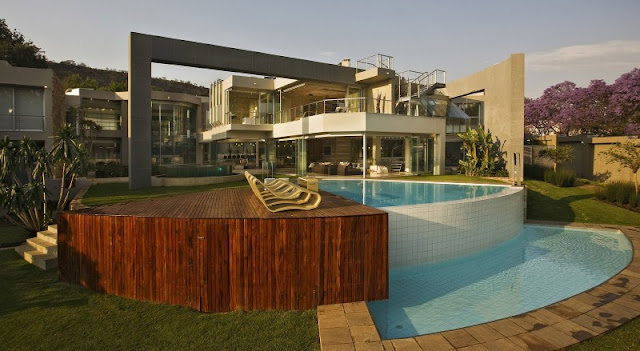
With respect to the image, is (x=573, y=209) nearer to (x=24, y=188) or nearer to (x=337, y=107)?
(x=337, y=107)

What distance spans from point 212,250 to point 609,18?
21.3 m

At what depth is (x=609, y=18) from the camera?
54.3 feet

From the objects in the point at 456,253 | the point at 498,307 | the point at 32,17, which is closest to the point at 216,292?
the point at 498,307

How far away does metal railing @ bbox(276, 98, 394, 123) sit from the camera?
20312 mm

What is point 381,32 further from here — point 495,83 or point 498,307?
point 498,307

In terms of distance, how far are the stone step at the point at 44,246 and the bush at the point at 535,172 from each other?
23.5m

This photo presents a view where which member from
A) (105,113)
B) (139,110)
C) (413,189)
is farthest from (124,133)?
(413,189)

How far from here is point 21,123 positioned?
1727cm

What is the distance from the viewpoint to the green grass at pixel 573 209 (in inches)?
513

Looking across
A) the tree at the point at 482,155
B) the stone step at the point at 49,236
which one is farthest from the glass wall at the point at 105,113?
the tree at the point at 482,155

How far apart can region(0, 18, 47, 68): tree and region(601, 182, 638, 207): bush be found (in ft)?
156

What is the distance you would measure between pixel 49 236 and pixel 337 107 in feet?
49.9

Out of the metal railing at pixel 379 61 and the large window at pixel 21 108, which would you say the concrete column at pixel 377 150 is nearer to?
the metal railing at pixel 379 61

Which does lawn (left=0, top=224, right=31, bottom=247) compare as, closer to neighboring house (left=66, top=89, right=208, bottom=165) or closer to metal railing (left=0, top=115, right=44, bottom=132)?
metal railing (left=0, top=115, right=44, bottom=132)
